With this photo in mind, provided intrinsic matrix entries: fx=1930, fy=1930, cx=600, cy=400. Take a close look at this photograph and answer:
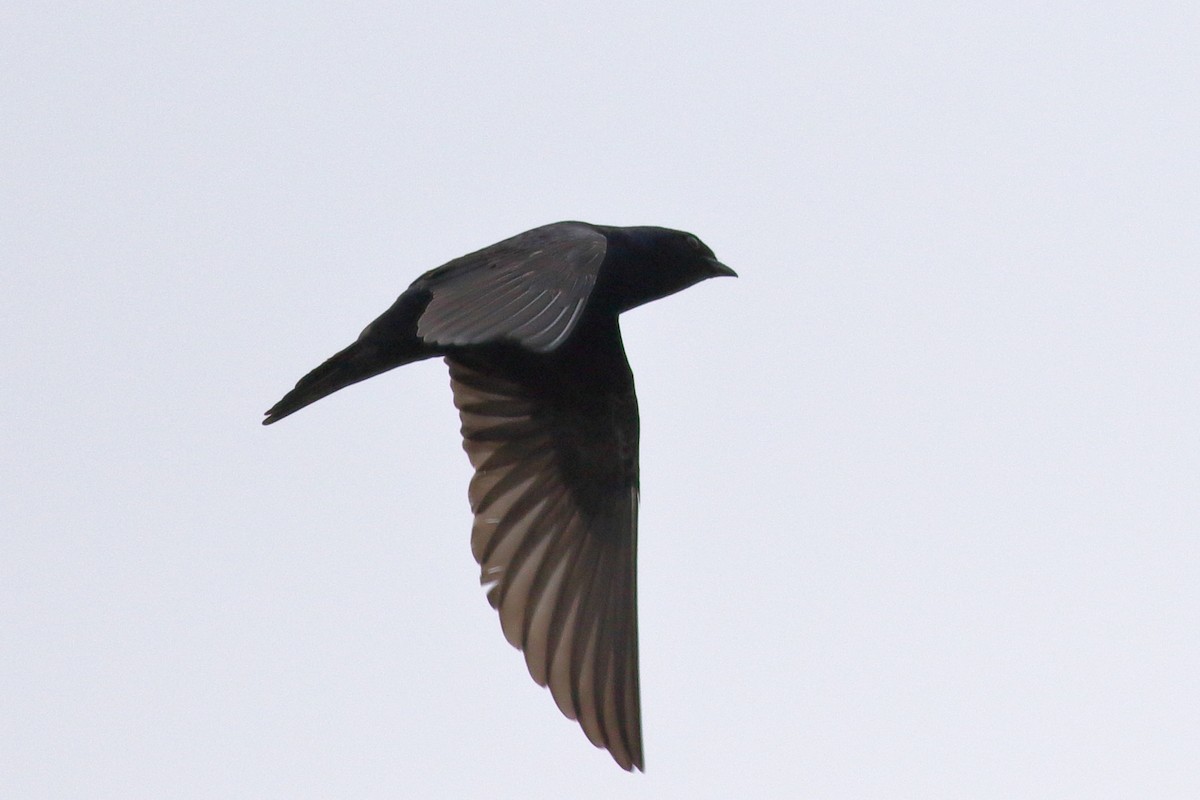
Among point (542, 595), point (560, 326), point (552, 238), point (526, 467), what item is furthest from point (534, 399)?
point (560, 326)

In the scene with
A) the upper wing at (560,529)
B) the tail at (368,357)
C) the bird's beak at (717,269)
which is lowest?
the upper wing at (560,529)

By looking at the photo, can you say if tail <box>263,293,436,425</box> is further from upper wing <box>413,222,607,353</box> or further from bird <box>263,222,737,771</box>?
upper wing <box>413,222,607,353</box>

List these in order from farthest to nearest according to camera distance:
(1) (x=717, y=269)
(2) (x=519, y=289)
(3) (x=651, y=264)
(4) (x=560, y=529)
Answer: (4) (x=560, y=529) → (1) (x=717, y=269) → (3) (x=651, y=264) → (2) (x=519, y=289)

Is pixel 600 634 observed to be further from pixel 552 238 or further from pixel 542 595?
pixel 552 238

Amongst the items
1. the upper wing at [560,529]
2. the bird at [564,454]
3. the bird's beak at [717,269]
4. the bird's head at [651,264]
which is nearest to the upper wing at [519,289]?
the bird at [564,454]

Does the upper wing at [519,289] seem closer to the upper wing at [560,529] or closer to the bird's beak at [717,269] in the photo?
the bird's beak at [717,269]

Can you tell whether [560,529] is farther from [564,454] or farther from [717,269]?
[717,269]

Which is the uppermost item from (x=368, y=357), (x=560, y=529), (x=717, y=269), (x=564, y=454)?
(x=717, y=269)

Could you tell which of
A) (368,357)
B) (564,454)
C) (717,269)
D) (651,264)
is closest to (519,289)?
(368,357)
